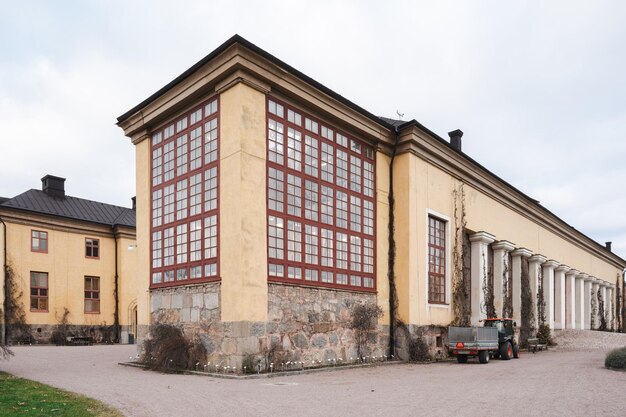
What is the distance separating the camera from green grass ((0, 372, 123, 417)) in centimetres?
901

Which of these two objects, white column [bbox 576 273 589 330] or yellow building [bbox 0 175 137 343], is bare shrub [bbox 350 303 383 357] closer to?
yellow building [bbox 0 175 137 343]

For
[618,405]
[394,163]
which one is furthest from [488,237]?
[618,405]

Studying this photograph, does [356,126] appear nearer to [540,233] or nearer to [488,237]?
[488,237]

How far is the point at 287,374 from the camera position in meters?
16.3

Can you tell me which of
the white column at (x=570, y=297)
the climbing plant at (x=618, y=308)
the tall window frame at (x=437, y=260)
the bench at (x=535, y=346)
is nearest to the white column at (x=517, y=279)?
the bench at (x=535, y=346)

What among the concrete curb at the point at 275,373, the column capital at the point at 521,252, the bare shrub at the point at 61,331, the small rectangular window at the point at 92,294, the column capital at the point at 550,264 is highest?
the column capital at the point at 521,252

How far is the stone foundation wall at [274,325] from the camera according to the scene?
53.1 feet

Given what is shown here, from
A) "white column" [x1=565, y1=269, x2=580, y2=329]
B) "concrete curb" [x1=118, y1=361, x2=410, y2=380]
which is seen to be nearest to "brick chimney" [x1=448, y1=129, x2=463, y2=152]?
"concrete curb" [x1=118, y1=361, x2=410, y2=380]

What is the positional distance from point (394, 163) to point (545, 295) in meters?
22.0

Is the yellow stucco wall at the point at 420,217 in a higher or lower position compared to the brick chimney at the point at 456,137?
lower

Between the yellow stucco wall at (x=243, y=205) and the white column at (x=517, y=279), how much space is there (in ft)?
73.4

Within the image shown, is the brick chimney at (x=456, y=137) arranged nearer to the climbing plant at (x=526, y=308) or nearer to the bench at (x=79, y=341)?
the climbing plant at (x=526, y=308)

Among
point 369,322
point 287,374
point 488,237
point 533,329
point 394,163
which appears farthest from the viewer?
point 533,329

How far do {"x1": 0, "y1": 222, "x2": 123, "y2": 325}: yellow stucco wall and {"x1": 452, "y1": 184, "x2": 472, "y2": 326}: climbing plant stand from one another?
75.0 ft
